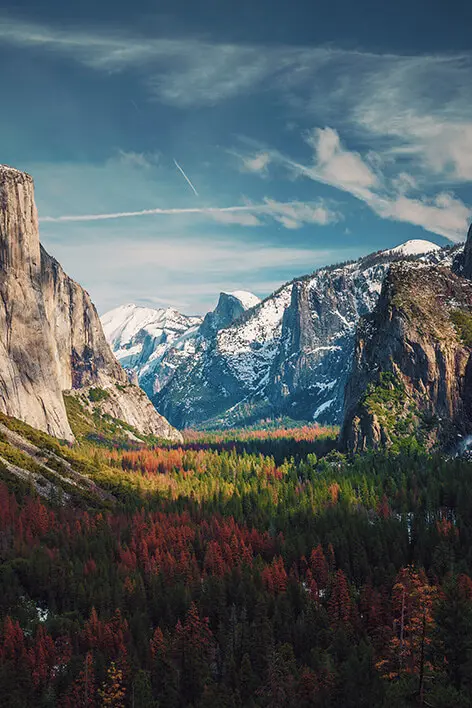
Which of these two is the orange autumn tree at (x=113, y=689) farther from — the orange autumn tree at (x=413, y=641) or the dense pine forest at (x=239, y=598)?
the orange autumn tree at (x=413, y=641)

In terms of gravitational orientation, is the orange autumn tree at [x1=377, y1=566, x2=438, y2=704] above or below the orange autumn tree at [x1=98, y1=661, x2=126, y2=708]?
above

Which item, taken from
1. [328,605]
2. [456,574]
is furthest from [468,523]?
[328,605]

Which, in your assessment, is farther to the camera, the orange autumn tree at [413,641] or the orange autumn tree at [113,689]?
the orange autumn tree at [113,689]

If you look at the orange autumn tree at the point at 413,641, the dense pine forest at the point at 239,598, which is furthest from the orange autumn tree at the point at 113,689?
the orange autumn tree at the point at 413,641

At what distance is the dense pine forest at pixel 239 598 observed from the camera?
247 feet

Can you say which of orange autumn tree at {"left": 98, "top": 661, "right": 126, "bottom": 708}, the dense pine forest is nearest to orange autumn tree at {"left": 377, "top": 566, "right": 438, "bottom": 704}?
the dense pine forest

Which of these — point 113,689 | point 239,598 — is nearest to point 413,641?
point 113,689

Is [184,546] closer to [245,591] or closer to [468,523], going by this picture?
[245,591]

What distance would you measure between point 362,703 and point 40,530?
282 feet

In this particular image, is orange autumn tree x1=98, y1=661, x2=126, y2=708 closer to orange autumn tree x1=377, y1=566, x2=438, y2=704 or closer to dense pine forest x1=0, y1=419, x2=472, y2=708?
dense pine forest x1=0, y1=419, x2=472, y2=708

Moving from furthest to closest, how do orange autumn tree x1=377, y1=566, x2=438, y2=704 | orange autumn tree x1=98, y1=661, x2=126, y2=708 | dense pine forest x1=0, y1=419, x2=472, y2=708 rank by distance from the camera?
orange autumn tree x1=98, y1=661, x2=126, y2=708 < dense pine forest x1=0, y1=419, x2=472, y2=708 < orange autumn tree x1=377, y1=566, x2=438, y2=704

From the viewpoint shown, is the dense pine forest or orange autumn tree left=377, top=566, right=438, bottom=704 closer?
orange autumn tree left=377, top=566, right=438, bottom=704

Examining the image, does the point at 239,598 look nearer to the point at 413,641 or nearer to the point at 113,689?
the point at 113,689

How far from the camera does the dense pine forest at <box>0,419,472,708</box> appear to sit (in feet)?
247
